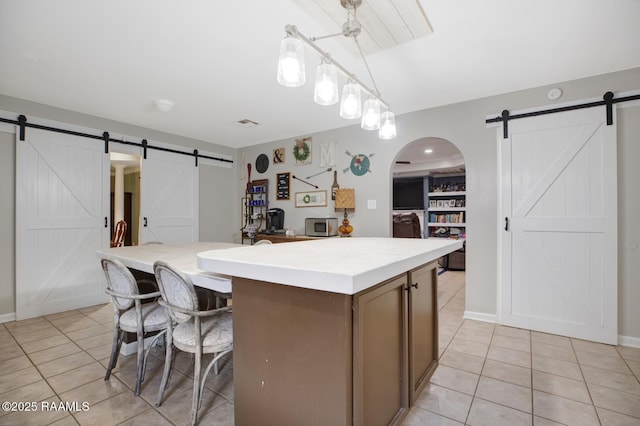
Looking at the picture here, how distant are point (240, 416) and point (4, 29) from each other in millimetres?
2913

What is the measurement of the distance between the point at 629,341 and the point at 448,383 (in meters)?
1.89

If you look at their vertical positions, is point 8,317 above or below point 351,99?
below

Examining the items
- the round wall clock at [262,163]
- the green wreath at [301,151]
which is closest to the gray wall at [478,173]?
the green wreath at [301,151]

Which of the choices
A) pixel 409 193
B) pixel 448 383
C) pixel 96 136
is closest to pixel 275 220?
pixel 96 136

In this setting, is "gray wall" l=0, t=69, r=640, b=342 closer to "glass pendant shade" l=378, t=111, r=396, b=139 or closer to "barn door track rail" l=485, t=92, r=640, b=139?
"barn door track rail" l=485, t=92, r=640, b=139

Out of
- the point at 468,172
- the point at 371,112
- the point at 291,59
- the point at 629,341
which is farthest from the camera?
the point at 468,172

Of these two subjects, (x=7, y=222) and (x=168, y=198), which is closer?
(x=7, y=222)

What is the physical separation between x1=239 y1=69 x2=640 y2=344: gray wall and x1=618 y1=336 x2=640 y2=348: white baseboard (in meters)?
0.03

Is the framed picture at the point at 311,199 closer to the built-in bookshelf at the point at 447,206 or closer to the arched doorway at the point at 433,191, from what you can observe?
the arched doorway at the point at 433,191

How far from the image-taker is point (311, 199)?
463cm

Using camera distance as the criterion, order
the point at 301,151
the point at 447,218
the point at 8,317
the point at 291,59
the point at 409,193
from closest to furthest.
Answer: the point at 291,59 < the point at 8,317 < the point at 301,151 < the point at 447,218 < the point at 409,193

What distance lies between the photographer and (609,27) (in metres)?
2.04

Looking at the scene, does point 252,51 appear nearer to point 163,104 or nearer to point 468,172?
point 163,104

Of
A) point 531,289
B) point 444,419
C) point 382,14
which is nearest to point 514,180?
point 531,289
